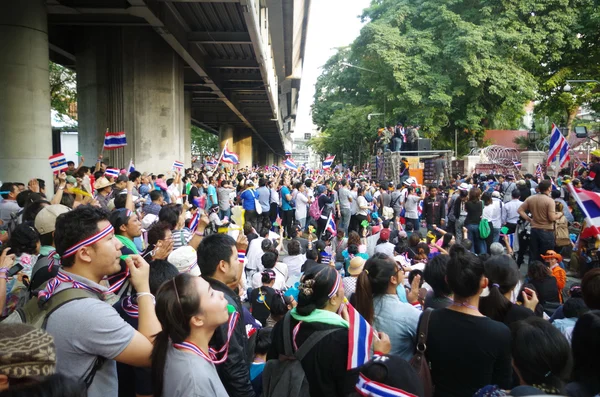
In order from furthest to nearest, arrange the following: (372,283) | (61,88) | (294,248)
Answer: (61,88)
(294,248)
(372,283)

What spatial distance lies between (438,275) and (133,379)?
Result: 2391 millimetres

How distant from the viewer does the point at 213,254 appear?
12.2 ft

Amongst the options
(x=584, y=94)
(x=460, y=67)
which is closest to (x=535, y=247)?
(x=460, y=67)

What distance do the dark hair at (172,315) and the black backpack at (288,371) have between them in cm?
64

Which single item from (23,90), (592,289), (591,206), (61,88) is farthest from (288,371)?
(61,88)

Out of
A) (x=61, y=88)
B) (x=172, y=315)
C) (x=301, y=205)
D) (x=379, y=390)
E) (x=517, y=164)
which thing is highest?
(x=61, y=88)

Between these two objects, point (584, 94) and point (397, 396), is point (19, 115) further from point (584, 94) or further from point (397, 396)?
point (584, 94)

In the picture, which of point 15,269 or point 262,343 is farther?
point 15,269

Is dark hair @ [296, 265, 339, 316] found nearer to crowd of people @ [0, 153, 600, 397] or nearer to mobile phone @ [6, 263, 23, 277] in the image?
crowd of people @ [0, 153, 600, 397]

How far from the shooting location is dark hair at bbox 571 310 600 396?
2678mm

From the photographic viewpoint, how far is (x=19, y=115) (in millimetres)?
12445

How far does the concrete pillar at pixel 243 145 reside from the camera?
185 ft

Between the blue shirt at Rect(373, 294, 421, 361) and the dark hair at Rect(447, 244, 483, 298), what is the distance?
1.34 feet

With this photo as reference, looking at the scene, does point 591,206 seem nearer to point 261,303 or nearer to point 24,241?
point 261,303
